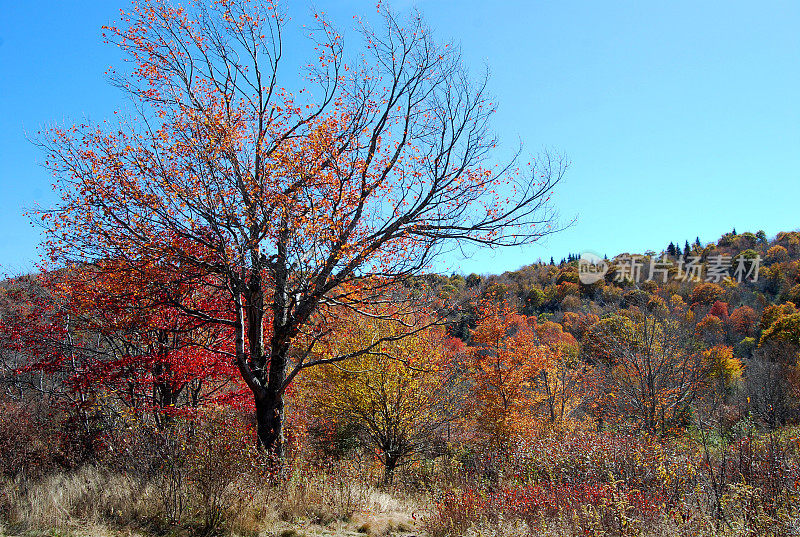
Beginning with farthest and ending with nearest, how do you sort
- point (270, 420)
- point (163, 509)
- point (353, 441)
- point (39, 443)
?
point (353, 441)
point (39, 443)
point (270, 420)
point (163, 509)

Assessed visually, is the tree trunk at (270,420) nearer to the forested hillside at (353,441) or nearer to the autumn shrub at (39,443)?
the forested hillside at (353,441)

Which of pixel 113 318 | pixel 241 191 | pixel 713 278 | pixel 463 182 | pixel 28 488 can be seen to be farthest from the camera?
pixel 713 278

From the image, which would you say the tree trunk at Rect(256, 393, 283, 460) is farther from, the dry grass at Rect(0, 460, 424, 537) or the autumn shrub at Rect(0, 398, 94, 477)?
the autumn shrub at Rect(0, 398, 94, 477)

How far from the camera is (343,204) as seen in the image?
26.5 feet

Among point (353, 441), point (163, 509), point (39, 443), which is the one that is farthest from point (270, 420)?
point (353, 441)

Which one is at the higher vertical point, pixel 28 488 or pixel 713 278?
pixel 713 278

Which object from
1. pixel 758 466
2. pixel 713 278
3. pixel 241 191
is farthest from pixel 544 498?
pixel 713 278

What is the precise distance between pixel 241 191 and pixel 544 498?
243 inches

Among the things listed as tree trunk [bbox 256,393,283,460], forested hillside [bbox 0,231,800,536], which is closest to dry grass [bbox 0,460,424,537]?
forested hillside [bbox 0,231,800,536]

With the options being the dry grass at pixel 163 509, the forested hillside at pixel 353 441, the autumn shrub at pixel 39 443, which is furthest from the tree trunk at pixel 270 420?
the autumn shrub at pixel 39 443

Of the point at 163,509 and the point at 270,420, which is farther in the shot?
the point at 270,420

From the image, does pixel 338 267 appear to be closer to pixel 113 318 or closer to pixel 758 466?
pixel 113 318

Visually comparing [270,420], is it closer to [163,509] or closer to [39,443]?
[163,509]

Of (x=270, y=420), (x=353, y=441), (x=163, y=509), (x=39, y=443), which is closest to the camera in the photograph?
(x=163, y=509)
